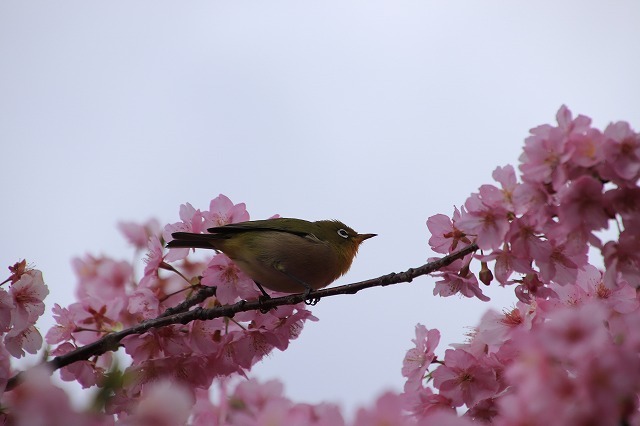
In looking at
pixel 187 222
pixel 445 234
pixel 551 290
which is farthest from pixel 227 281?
pixel 551 290

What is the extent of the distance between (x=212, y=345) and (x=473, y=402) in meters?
1.50

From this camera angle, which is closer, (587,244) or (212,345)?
(587,244)

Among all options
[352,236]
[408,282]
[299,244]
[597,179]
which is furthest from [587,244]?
[352,236]

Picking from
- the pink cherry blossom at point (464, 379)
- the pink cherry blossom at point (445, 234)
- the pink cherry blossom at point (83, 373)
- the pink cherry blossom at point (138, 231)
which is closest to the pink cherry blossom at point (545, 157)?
the pink cherry blossom at point (445, 234)

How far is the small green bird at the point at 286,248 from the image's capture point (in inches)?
180

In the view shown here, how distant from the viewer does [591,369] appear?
74.4 inches

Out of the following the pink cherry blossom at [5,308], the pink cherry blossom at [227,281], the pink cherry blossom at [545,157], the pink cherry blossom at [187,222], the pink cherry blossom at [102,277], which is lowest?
the pink cherry blossom at [545,157]

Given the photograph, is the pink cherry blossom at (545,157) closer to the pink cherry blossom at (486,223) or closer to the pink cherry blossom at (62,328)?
the pink cherry blossom at (486,223)

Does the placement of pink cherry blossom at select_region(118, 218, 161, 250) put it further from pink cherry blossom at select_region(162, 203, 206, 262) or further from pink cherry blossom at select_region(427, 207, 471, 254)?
pink cherry blossom at select_region(427, 207, 471, 254)

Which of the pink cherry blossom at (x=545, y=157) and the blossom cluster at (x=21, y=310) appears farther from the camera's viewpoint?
the blossom cluster at (x=21, y=310)

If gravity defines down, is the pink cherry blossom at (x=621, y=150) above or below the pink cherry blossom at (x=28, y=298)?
below

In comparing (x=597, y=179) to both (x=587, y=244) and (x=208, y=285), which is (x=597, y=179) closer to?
(x=587, y=244)

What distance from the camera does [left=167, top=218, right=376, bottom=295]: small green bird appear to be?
4.57 m

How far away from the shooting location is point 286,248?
17.0 feet
